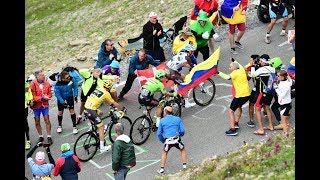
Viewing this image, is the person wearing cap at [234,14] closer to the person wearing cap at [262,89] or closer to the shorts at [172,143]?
the person wearing cap at [262,89]

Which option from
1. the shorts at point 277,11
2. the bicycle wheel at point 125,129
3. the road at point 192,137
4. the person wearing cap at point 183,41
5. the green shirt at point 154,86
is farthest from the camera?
the shorts at point 277,11

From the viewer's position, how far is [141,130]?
13.4 meters

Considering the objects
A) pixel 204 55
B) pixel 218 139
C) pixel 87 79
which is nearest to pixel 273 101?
pixel 218 139

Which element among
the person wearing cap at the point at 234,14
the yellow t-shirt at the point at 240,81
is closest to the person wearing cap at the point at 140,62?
the yellow t-shirt at the point at 240,81

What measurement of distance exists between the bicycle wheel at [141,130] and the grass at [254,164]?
164 cm

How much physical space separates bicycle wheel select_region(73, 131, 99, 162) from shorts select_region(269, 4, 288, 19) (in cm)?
667

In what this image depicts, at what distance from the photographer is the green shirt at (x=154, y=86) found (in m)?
13.3

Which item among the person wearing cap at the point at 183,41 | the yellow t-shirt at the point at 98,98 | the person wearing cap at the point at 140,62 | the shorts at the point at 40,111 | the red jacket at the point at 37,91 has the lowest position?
the shorts at the point at 40,111

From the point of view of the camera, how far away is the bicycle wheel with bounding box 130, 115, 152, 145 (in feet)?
43.9

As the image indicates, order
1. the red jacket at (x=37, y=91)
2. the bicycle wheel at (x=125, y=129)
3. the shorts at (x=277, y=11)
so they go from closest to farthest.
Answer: the red jacket at (x=37, y=91), the bicycle wheel at (x=125, y=129), the shorts at (x=277, y=11)

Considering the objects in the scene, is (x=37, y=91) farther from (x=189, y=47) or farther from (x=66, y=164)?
(x=189, y=47)

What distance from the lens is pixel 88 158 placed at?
43.2 feet

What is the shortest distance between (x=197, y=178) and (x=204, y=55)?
5213 mm
